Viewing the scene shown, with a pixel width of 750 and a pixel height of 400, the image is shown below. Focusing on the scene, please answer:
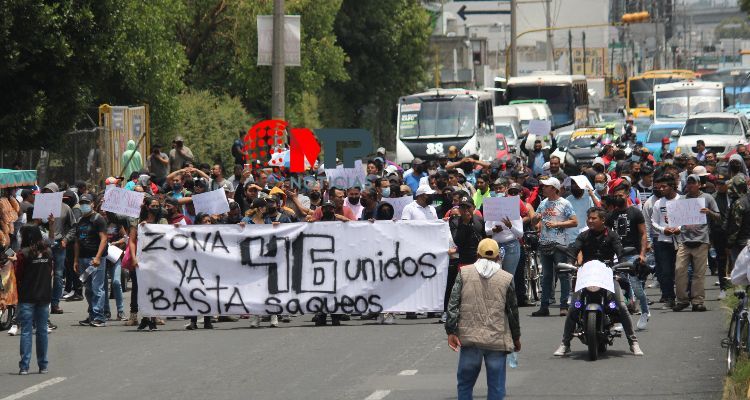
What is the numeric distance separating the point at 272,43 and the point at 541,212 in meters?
9.74

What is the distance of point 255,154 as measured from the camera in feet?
99.3

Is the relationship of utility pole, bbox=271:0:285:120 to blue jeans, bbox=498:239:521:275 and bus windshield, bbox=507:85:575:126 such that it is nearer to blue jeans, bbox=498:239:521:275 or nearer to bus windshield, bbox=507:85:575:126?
blue jeans, bbox=498:239:521:275

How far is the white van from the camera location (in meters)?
50.3

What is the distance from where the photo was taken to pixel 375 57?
59625mm

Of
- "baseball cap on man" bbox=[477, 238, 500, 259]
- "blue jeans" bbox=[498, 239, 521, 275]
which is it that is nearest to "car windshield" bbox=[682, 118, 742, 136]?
"blue jeans" bbox=[498, 239, 521, 275]

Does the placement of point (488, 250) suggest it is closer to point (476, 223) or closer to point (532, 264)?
point (476, 223)

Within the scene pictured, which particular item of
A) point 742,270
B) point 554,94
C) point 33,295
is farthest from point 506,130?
point 742,270

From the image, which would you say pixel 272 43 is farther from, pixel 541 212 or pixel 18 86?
pixel 541 212

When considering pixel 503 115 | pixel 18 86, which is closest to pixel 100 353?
pixel 18 86

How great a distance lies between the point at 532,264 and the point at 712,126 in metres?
23.4

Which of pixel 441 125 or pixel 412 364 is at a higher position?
pixel 441 125

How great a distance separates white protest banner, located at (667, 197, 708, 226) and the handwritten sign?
1869 mm

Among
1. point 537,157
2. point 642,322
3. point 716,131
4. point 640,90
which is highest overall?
point 640,90

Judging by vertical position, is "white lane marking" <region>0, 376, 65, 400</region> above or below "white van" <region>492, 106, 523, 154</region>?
below
